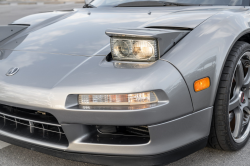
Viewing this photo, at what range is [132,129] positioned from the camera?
1.80m

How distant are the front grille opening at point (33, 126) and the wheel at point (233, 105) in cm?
98

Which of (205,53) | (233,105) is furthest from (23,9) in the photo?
(205,53)

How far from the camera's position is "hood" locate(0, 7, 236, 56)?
206cm

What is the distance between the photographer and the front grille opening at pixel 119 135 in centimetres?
174

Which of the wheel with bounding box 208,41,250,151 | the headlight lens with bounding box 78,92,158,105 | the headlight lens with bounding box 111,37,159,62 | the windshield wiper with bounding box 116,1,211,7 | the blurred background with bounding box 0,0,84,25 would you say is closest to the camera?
the headlight lens with bounding box 78,92,158,105

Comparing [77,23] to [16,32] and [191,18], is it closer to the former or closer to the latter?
[16,32]

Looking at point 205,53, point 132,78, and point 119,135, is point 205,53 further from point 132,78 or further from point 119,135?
point 119,135

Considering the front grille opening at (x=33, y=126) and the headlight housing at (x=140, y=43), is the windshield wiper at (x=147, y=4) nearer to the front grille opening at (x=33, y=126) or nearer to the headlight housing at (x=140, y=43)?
the headlight housing at (x=140, y=43)

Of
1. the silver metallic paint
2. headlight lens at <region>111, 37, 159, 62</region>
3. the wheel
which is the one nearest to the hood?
the silver metallic paint

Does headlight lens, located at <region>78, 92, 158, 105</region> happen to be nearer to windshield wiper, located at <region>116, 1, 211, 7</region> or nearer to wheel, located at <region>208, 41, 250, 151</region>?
wheel, located at <region>208, 41, 250, 151</region>

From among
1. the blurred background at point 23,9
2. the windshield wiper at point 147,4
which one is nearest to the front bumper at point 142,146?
the windshield wiper at point 147,4

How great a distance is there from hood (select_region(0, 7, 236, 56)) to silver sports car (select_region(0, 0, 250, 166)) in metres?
0.01

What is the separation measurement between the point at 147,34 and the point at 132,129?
55 centimetres

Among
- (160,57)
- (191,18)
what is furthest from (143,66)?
(191,18)
